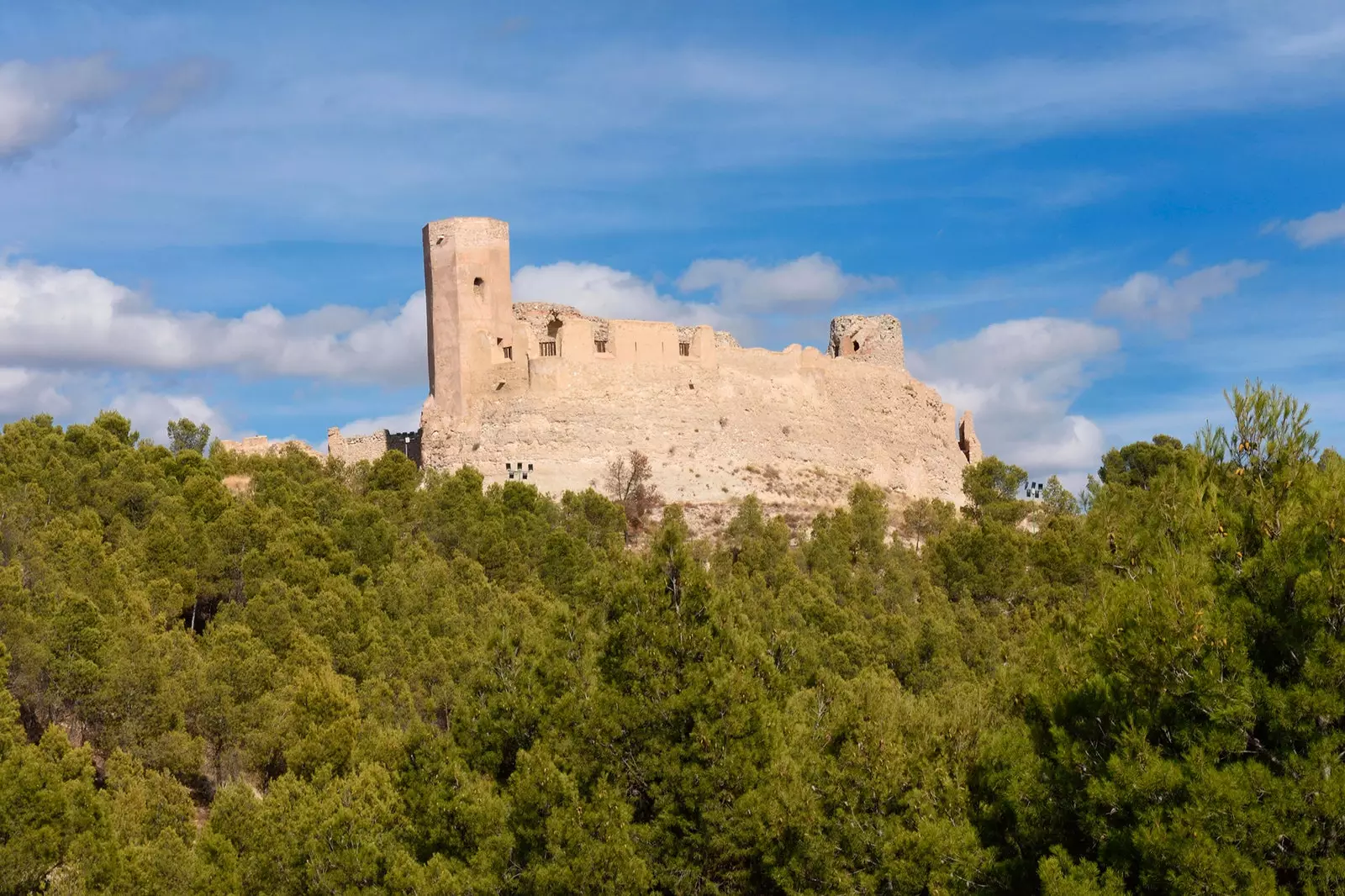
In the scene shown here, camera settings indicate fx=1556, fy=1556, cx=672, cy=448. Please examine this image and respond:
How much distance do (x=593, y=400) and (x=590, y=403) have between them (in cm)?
12

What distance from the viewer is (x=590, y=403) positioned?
44.7m

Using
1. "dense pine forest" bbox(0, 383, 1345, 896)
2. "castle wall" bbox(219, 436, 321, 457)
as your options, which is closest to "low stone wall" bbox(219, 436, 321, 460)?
"castle wall" bbox(219, 436, 321, 457)

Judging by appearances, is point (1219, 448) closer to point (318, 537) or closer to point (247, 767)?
point (247, 767)

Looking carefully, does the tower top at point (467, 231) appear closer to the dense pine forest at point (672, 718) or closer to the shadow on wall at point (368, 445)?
the shadow on wall at point (368, 445)

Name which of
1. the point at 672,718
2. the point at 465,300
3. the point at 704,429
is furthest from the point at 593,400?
the point at 672,718

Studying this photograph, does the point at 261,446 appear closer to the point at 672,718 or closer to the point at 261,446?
the point at 261,446

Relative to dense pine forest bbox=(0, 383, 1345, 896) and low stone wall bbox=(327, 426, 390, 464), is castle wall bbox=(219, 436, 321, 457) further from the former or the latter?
dense pine forest bbox=(0, 383, 1345, 896)

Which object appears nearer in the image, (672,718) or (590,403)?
(672,718)

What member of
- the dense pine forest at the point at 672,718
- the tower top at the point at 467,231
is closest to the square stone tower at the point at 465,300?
the tower top at the point at 467,231

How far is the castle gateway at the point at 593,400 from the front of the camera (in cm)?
4428

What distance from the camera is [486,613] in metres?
27.9

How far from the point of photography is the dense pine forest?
12188 mm

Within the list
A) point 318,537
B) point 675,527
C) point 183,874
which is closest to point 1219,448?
point 675,527

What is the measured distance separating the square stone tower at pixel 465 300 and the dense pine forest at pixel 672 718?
13.6 m
